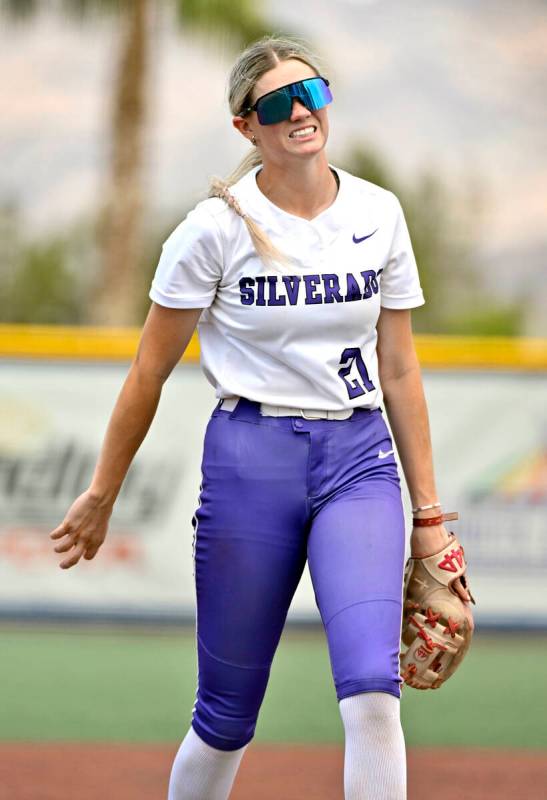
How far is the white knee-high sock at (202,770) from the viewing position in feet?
12.8

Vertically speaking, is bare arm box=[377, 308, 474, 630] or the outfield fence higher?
bare arm box=[377, 308, 474, 630]

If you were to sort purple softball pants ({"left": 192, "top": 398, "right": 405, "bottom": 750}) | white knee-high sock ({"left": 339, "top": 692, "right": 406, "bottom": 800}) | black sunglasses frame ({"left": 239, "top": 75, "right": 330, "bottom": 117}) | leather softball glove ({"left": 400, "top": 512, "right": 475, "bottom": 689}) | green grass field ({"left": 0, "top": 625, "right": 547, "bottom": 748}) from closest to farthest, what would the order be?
white knee-high sock ({"left": 339, "top": 692, "right": 406, "bottom": 800}), purple softball pants ({"left": 192, "top": 398, "right": 405, "bottom": 750}), black sunglasses frame ({"left": 239, "top": 75, "right": 330, "bottom": 117}), leather softball glove ({"left": 400, "top": 512, "right": 475, "bottom": 689}), green grass field ({"left": 0, "top": 625, "right": 547, "bottom": 748})

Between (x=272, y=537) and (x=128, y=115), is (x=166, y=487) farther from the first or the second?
(x=128, y=115)

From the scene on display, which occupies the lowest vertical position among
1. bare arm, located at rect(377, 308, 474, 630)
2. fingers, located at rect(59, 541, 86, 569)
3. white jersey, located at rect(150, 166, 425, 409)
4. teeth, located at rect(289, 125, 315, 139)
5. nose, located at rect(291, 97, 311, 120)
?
fingers, located at rect(59, 541, 86, 569)

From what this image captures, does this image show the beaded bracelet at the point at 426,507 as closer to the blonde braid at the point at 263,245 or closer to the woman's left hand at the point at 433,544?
the woman's left hand at the point at 433,544

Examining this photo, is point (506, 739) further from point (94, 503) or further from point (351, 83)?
point (351, 83)

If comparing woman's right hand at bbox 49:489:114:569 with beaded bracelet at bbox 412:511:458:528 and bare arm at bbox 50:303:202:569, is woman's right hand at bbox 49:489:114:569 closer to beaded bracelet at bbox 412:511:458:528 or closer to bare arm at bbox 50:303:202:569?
bare arm at bbox 50:303:202:569

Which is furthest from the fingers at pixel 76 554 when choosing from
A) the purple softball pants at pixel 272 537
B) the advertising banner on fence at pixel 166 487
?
the advertising banner on fence at pixel 166 487

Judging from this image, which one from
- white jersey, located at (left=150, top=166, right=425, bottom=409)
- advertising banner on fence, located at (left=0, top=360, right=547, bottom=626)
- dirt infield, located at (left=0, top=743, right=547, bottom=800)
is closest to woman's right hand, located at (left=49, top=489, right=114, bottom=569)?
white jersey, located at (left=150, top=166, right=425, bottom=409)

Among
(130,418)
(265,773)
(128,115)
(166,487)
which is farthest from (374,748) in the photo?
(128,115)

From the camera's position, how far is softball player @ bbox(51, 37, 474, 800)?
12.4ft

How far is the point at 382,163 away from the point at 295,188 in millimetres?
28467

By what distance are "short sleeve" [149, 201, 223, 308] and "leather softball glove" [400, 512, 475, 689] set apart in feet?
3.08

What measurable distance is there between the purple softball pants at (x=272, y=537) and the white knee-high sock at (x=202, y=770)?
4cm
